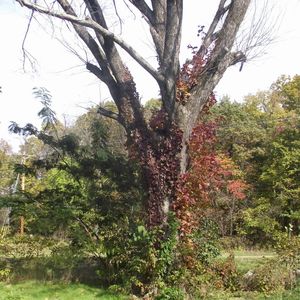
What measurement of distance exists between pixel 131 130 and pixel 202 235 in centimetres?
287

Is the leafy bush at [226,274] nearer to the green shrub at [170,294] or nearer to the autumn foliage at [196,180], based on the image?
the autumn foliage at [196,180]

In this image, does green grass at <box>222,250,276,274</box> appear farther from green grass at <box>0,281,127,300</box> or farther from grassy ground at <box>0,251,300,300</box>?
green grass at <box>0,281,127,300</box>

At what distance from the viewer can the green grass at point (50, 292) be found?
7434 millimetres

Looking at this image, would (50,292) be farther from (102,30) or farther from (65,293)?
(102,30)

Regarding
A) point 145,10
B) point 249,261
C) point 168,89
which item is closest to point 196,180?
point 168,89

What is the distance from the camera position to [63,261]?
8.98m

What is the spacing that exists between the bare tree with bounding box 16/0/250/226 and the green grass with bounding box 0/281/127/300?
159 cm

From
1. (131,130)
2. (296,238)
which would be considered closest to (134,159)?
(131,130)

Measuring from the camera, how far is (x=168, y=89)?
8477 mm

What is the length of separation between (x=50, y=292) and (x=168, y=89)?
429 centimetres

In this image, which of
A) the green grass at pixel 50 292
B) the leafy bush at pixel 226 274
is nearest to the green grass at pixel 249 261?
the leafy bush at pixel 226 274

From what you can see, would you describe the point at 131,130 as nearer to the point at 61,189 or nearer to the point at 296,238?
the point at 61,189

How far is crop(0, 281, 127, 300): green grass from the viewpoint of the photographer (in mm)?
7434

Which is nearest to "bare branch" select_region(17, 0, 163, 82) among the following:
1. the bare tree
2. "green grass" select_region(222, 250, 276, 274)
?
the bare tree
